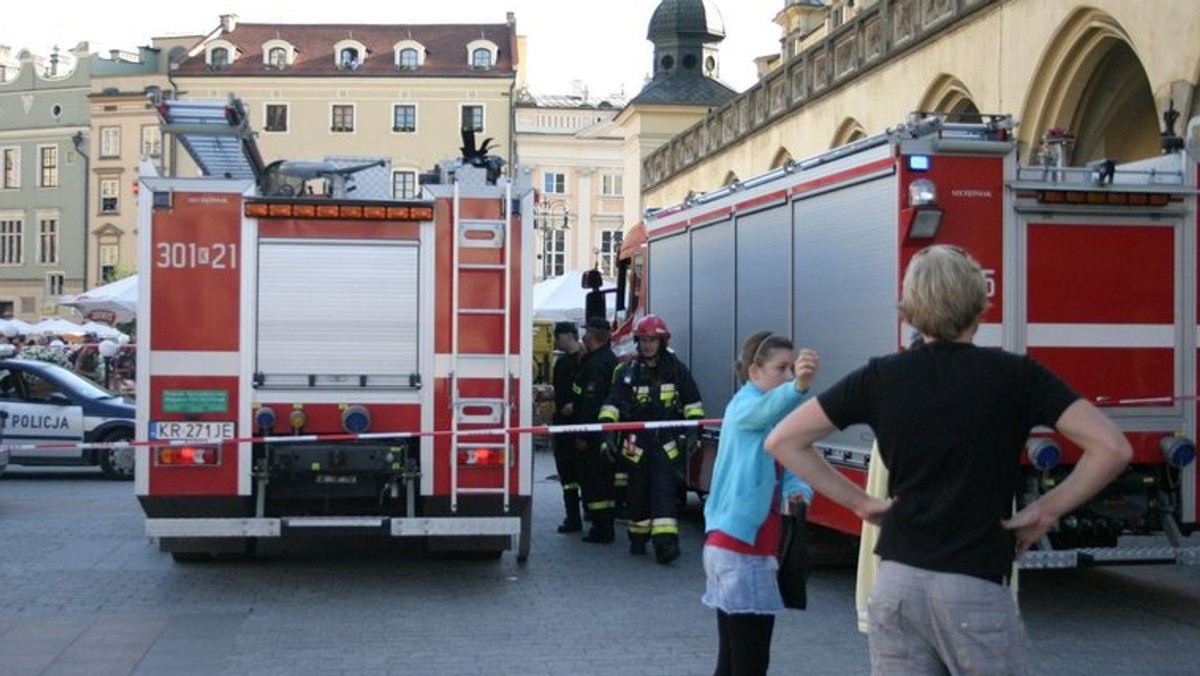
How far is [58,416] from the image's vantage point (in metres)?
20.5

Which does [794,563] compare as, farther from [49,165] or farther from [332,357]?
[49,165]

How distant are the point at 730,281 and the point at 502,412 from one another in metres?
3.48

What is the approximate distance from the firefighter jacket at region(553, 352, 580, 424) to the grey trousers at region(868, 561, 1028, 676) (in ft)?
32.9

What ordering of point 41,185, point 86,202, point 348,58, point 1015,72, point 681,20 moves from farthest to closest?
point 41,185 < point 86,202 < point 348,58 < point 681,20 < point 1015,72

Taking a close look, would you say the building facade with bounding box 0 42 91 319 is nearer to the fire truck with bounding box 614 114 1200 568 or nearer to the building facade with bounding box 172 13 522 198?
the building facade with bounding box 172 13 522 198

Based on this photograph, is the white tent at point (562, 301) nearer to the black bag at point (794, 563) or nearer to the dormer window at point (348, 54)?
the black bag at point (794, 563)

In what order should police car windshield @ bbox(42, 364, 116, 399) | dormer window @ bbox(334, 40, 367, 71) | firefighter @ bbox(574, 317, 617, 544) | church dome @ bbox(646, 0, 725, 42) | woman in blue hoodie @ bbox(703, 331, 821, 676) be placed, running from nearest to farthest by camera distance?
woman in blue hoodie @ bbox(703, 331, 821, 676) → firefighter @ bbox(574, 317, 617, 544) → police car windshield @ bbox(42, 364, 116, 399) → church dome @ bbox(646, 0, 725, 42) → dormer window @ bbox(334, 40, 367, 71)

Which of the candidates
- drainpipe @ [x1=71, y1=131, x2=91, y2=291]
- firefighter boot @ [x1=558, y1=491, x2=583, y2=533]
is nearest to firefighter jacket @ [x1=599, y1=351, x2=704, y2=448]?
firefighter boot @ [x1=558, y1=491, x2=583, y2=533]

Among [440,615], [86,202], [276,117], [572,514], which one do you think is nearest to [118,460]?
[572,514]

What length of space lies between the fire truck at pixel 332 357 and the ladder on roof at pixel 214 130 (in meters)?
0.63

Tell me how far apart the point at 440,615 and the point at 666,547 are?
274cm

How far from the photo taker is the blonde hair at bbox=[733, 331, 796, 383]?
6410 millimetres

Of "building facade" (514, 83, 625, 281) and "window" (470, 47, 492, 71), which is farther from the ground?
"window" (470, 47, 492, 71)

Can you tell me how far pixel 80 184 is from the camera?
276 feet
